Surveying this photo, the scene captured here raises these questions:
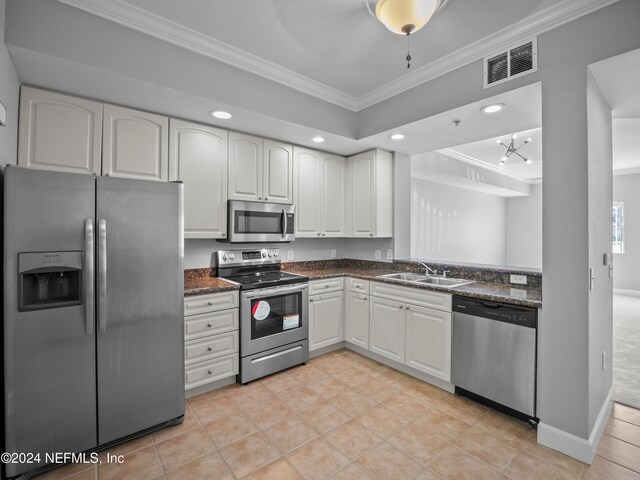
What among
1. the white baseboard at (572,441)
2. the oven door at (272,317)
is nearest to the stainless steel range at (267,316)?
the oven door at (272,317)

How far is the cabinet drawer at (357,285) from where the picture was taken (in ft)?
11.0

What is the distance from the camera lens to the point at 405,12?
5.54 ft

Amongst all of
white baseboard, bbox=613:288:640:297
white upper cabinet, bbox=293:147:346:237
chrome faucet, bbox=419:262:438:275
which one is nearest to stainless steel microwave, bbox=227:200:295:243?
white upper cabinet, bbox=293:147:346:237

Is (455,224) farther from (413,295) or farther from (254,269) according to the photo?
(254,269)

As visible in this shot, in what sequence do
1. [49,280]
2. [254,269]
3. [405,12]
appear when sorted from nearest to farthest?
[405,12] < [49,280] < [254,269]

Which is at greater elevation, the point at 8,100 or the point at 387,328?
the point at 8,100

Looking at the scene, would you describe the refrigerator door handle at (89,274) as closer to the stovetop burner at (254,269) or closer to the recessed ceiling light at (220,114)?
the stovetop burner at (254,269)

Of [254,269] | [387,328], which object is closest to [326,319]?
[387,328]

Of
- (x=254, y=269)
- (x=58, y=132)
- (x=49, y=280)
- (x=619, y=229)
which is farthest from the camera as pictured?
(x=619, y=229)

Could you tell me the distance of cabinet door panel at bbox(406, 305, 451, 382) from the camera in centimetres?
265

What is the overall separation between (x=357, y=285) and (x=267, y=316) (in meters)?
1.05

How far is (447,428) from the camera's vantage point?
7.23 feet

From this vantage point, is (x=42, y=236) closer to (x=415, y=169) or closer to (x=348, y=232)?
(x=348, y=232)

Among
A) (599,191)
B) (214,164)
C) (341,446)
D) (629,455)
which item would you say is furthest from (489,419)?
(214,164)
